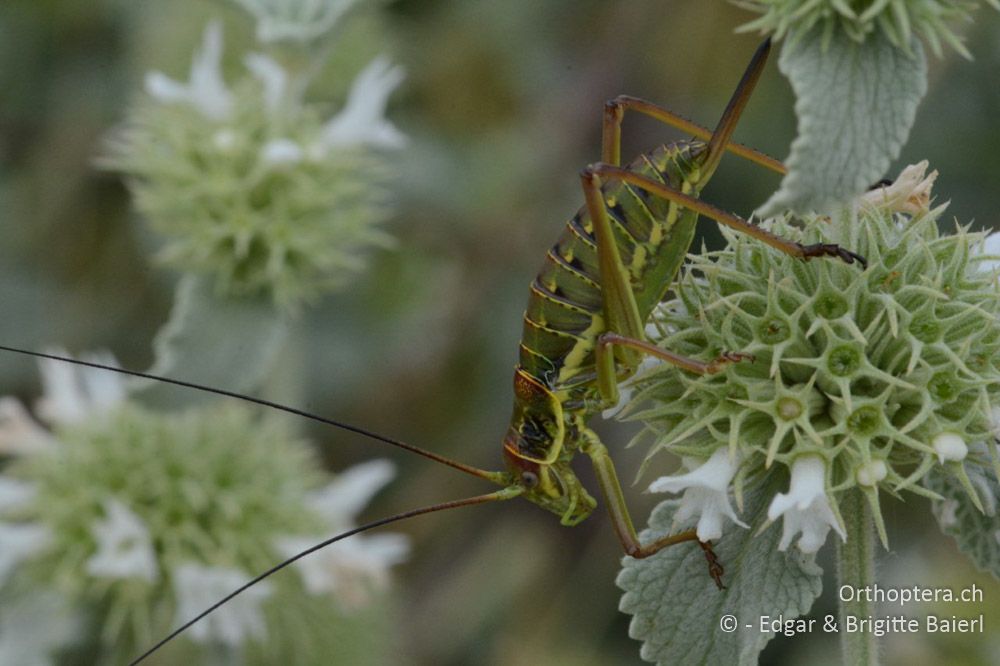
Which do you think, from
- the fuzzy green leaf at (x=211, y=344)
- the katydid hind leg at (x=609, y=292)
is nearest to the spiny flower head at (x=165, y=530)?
the fuzzy green leaf at (x=211, y=344)

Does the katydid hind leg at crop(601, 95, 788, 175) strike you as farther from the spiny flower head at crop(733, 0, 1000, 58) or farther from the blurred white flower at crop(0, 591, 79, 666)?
the blurred white flower at crop(0, 591, 79, 666)

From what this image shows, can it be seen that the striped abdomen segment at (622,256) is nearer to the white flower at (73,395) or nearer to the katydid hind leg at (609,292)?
the katydid hind leg at (609,292)

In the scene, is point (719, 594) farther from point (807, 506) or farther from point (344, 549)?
point (344, 549)

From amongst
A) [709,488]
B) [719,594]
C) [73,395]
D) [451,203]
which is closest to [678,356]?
[709,488]

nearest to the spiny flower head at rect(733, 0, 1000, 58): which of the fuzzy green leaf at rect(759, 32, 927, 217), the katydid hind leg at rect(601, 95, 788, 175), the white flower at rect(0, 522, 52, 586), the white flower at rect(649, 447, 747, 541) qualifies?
the fuzzy green leaf at rect(759, 32, 927, 217)

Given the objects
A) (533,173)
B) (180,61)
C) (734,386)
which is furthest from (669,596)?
(180,61)

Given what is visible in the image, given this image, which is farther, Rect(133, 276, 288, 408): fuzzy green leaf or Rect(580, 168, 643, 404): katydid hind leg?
Rect(133, 276, 288, 408): fuzzy green leaf

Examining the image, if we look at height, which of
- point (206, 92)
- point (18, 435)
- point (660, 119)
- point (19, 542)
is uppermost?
point (660, 119)

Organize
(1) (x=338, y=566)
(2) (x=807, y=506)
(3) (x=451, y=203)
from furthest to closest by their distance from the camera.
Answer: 1. (3) (x=451, y=203)
2. (1) (x=338, y=566)
3. (2) (x=807, y=506)
